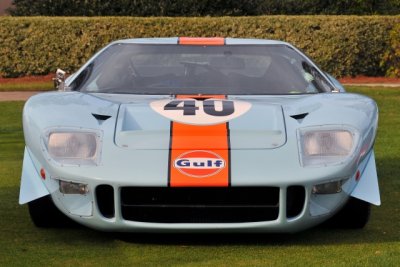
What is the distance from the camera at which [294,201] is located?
5.62m

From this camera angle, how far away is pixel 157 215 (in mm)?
5574

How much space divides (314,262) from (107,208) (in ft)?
3.87

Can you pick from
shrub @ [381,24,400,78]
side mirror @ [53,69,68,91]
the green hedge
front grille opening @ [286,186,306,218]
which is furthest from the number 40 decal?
the green hedge

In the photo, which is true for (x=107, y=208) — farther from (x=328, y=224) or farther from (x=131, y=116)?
(x=328, y=224)

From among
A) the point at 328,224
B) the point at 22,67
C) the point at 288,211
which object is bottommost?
the point at 22,67

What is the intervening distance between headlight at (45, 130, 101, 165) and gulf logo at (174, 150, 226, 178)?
49 centimetres

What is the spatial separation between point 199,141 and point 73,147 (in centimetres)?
72

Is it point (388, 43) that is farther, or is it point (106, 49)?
point (388, 43)

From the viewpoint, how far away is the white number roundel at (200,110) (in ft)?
19.3

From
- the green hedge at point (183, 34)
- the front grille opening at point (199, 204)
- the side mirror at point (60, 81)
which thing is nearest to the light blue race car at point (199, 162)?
the front grille opening at point (199, 204)

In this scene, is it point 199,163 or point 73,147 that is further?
point 73,147

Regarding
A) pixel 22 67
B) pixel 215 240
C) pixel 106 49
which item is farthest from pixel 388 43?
pixel 215 240

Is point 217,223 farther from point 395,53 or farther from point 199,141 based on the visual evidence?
point 395,53

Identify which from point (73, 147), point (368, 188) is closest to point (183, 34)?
point (368, 188)
